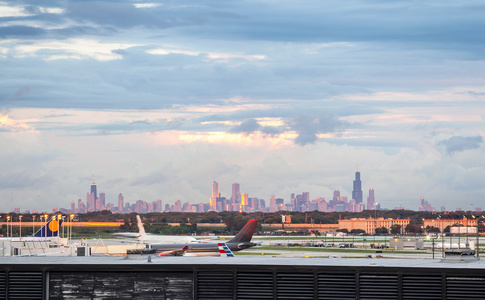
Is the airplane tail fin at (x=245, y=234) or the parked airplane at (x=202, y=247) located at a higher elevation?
the airplane tail fin at (x=245, y=234)

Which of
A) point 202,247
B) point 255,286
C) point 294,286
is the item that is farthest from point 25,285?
point 202,247

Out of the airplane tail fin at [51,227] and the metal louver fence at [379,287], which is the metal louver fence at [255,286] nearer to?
the metal louver fence at [379,287]

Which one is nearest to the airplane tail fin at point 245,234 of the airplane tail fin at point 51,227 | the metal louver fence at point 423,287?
the airplane tail fin at point 51,227

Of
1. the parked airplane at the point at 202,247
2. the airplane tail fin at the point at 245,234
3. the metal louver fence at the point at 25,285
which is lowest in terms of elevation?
the parked airplane at the point at 202,247

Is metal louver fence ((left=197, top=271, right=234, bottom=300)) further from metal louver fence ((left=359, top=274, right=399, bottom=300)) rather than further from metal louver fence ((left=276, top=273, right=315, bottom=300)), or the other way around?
metal louver fence ((left=359, top=274, right=399, bottom=300))

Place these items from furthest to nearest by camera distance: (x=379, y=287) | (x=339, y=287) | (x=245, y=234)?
(x=245, y=234)
(x=339, y=287)
(x=379, y=287)

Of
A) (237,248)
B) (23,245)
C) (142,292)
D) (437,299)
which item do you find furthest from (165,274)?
(237,248)

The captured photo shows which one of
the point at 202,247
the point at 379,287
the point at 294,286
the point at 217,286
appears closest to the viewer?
the point at 379,287

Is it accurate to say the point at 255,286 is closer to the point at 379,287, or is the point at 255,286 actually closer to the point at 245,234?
the point at 379,287

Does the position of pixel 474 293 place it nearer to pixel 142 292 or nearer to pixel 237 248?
pixel 142 292

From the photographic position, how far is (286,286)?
92.8ft

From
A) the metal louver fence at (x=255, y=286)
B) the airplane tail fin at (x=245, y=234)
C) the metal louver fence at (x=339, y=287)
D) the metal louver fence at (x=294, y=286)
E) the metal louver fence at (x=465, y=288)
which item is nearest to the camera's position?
the metal louver fence at (x=465, y=288)

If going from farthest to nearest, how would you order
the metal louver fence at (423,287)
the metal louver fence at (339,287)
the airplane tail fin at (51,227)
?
the airplane tail fin at (51,227) < the metal louver fence at (339,287) < the metal louver fence at (423,287)

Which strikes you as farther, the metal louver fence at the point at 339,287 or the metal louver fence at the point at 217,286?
the metal louver fence at the point at 217,286
